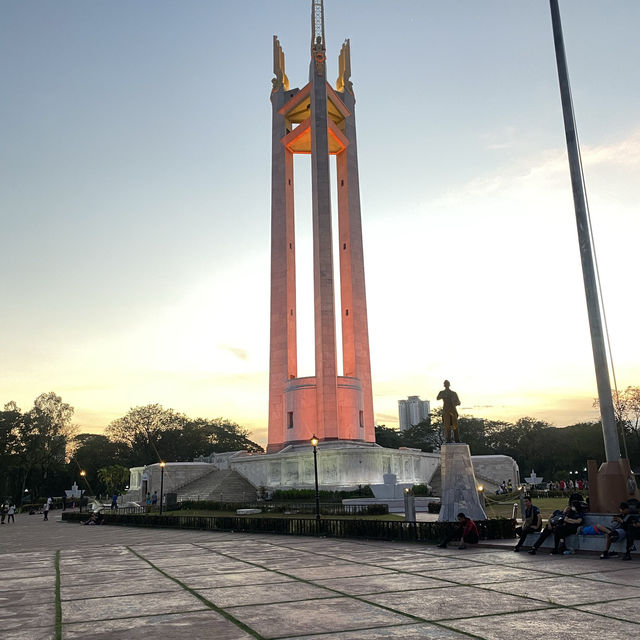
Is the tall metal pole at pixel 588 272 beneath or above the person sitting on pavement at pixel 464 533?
above

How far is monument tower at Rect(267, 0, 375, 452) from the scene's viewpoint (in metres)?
59.4

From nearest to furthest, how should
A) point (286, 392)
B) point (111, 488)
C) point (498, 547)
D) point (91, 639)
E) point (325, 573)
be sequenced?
point (91, 639)
point (325, 573)
point (498, 547)
point (286, 392)
point (111, 488)

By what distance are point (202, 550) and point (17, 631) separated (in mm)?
9913

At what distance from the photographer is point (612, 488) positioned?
44.9ft

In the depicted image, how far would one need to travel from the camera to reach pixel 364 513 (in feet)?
109

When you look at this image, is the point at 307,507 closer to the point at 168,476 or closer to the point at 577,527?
the point at 168,476

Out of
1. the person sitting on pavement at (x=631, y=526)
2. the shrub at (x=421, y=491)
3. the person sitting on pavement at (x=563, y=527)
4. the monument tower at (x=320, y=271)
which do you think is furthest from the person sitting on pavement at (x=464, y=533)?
the monument tower at (x=320, y=271)

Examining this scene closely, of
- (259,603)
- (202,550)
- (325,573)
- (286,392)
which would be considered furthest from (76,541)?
(286,392)

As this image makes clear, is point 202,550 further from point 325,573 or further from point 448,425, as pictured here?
point 448,425

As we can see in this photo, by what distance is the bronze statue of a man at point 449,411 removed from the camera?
20.8 m

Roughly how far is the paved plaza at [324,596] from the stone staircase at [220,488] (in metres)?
35.4

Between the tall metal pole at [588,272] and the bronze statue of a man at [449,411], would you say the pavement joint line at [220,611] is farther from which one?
the bronze statue of a man at [449,411]

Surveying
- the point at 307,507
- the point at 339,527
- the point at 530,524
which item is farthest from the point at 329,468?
the point at 530,524

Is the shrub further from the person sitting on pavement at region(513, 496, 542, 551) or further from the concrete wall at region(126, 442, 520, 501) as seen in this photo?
the person sitting on pavement at region(513, 496, 542, 551)
